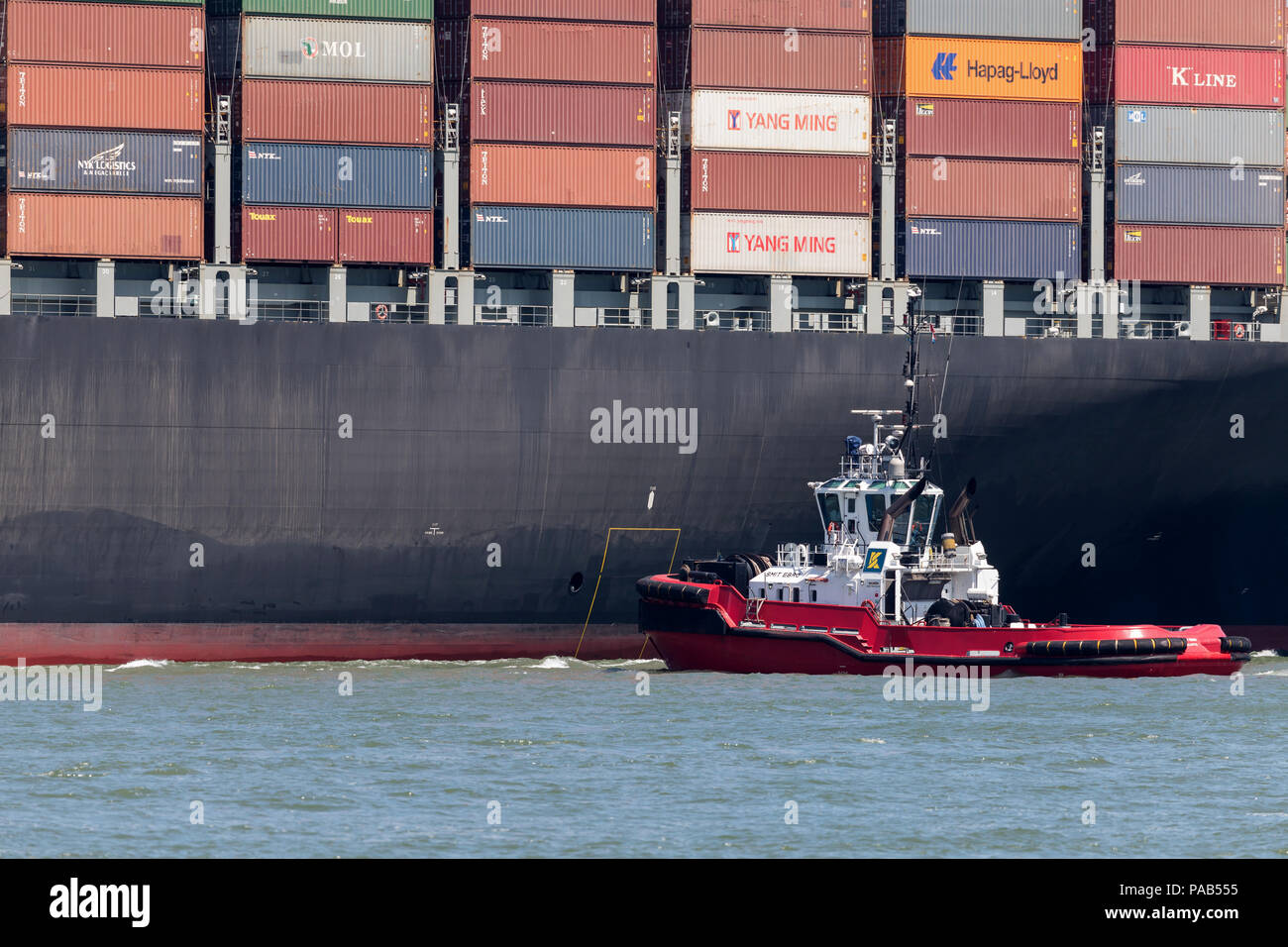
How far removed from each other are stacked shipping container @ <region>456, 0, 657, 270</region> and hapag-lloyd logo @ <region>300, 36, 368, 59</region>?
2399mm

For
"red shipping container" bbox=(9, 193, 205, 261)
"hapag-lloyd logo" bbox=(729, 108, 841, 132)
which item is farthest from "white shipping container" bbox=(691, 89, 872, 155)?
"red shipping container" bbox=(9, 193, 205, 261)

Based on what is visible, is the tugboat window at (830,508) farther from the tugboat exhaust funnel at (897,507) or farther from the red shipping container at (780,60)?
the red shipping container at (780,60)

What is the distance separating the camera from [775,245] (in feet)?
125

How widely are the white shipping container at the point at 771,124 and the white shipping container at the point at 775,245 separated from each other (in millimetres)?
1558

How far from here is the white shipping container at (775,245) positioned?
38031mm

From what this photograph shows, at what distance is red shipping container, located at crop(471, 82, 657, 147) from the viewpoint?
37375 mm

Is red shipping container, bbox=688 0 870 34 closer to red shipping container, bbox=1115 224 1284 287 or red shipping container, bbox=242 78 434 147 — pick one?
red shipping container, bbox=242 78 434 147

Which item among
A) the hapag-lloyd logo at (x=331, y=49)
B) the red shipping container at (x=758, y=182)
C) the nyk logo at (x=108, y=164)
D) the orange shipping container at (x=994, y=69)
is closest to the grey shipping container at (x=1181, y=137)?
the orange shipping container at (x=994, y=69)

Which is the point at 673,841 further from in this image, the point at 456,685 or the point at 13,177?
the point at 13,177

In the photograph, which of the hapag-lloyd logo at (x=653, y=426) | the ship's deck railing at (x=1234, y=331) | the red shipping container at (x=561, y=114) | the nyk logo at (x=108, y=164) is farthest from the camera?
the ship's deck railing at (x=1234, y=331)

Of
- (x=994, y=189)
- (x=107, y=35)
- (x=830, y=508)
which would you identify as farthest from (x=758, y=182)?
(x=107, y=35)

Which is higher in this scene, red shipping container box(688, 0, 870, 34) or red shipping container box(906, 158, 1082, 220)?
red shipping container box(688, 0, 870, 34)

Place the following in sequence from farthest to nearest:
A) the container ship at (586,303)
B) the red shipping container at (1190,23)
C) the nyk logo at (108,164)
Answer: the red shipping container at (1190,23)
the nyk logo at (108,164)
the container ship at (586,303)

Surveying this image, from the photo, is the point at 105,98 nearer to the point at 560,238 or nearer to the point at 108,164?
the point at 108,164
